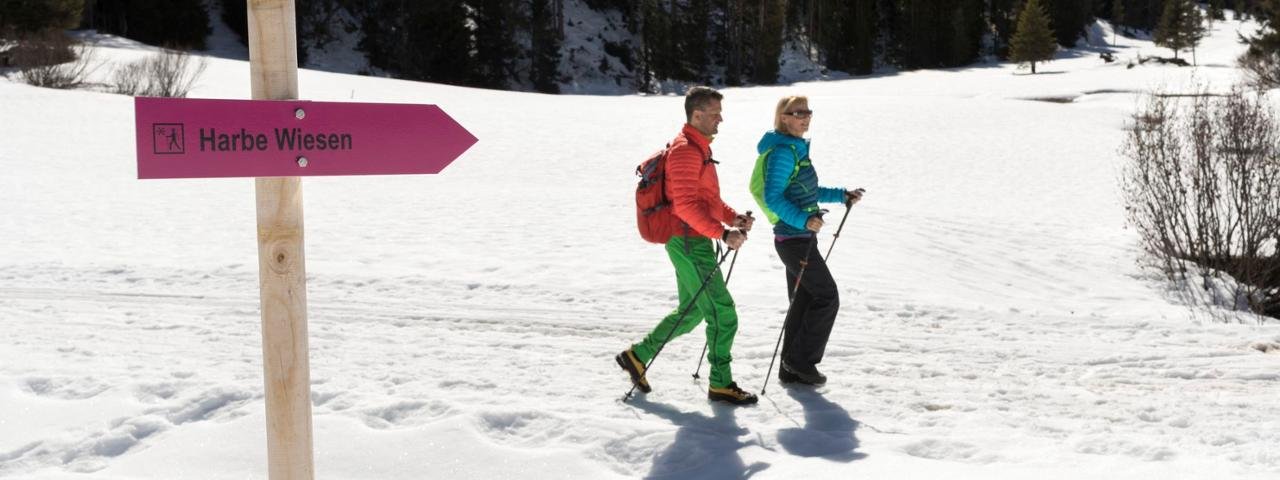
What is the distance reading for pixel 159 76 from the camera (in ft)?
84.3

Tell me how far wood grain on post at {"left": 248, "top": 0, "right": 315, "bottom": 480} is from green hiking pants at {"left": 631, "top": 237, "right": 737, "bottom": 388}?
2.38 metres

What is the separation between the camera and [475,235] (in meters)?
10.9

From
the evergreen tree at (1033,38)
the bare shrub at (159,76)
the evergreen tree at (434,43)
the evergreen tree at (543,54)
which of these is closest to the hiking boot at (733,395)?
the bare shrub at (159,76)

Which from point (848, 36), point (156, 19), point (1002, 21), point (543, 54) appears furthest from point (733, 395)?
point (1002, 21)

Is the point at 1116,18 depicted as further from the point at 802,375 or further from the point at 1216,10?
the point at 802,375

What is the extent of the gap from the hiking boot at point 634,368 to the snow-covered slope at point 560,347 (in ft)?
0.40

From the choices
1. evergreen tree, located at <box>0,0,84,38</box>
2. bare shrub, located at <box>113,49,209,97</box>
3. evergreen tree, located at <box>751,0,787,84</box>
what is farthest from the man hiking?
evergreen tree, located at <box>751,0,787,84</box>

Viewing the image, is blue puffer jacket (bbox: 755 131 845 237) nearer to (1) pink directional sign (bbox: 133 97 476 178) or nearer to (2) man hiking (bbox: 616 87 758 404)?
(2) man hiking (bbox: 616 87 758 404)

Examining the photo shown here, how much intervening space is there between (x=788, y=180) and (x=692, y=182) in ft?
2.05

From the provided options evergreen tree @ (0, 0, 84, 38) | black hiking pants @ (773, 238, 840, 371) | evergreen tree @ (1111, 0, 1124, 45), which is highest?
evergreen tree @ (1111, 0, 1124, 45)

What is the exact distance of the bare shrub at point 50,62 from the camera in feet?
85.6

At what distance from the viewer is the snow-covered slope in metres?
4.57

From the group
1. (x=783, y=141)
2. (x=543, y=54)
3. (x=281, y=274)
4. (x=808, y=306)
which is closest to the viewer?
(x=281, y=274)

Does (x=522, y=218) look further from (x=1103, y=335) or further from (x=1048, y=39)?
(x=1048, y=39)
